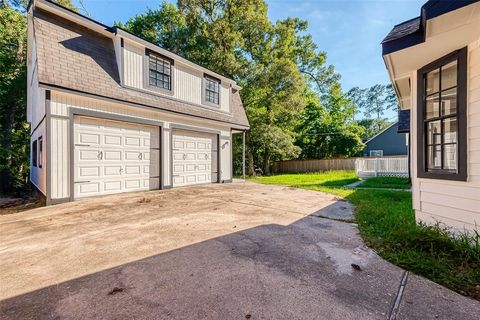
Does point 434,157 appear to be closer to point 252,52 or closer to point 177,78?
point 177,78

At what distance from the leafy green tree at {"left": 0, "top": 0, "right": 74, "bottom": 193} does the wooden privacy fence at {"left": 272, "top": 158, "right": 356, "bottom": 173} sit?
18394 millimetres

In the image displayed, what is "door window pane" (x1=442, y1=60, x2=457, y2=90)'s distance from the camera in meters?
3.29

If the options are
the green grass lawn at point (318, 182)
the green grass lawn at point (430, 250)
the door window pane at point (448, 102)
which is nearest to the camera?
the green grass lawn at point (430, 250)

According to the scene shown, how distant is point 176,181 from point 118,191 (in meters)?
2.19

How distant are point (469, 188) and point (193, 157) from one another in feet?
27.3

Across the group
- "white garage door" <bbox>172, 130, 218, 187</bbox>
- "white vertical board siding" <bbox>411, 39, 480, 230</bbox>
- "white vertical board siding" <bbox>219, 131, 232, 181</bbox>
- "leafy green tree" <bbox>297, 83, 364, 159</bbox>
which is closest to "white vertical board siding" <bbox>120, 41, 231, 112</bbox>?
"white vertical board siding" <bbox>219, 131, 232, 181</bbox>

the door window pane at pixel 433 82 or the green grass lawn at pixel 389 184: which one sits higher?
the door window pane at pixel 433 82

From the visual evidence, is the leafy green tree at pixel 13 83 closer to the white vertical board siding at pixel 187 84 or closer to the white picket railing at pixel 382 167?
the white vertical board siding at pixel 187 84

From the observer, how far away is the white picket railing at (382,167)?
13.5 m

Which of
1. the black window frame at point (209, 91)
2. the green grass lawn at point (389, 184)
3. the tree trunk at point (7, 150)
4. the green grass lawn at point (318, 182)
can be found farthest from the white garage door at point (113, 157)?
the green grass lawn at point (389, 184)

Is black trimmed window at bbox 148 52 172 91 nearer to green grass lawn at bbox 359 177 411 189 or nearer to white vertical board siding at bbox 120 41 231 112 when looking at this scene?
white vertical board siding at bbox 120 41 231 112

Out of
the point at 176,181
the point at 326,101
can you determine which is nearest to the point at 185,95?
the point at 176,181

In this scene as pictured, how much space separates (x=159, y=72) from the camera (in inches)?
349

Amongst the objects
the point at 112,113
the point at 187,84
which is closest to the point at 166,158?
the point at 112,113
